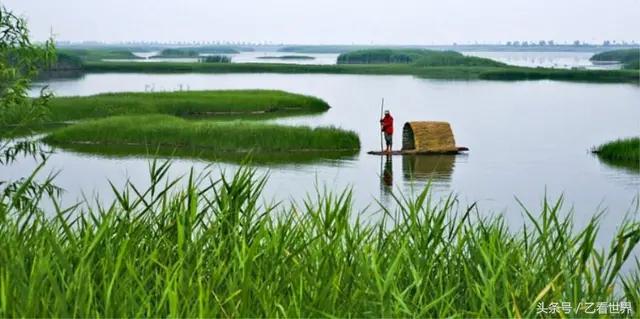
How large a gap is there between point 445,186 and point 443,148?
8303mm

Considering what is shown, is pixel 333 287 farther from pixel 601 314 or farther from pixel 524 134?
pixel 524 134

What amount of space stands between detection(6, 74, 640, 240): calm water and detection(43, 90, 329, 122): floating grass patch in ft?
10.0

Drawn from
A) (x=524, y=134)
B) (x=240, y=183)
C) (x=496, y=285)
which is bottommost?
(x=524, y=134)

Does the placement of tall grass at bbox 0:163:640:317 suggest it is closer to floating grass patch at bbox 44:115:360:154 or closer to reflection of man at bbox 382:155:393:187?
reflection of man at bbox 382:155:393:187

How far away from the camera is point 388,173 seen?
33094 millimetres

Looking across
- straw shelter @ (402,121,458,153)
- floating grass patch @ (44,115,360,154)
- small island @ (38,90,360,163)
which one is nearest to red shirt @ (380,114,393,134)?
straw shelter @ (402,121,458,153)

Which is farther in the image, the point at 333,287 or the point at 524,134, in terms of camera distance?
the point at 524,134

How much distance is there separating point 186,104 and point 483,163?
24.2 metres

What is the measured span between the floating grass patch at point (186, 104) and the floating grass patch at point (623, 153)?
23304 millimetres

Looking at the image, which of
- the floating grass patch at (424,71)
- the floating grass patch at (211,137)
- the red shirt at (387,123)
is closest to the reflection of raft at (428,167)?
the red shirt at (387,123)

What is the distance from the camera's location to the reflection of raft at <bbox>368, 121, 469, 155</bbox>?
37844mm

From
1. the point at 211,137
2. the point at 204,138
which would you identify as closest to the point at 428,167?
the point at 211,137

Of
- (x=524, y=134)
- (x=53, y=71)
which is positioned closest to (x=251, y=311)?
(x=524, y=134)

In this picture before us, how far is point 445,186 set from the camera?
3023cm
